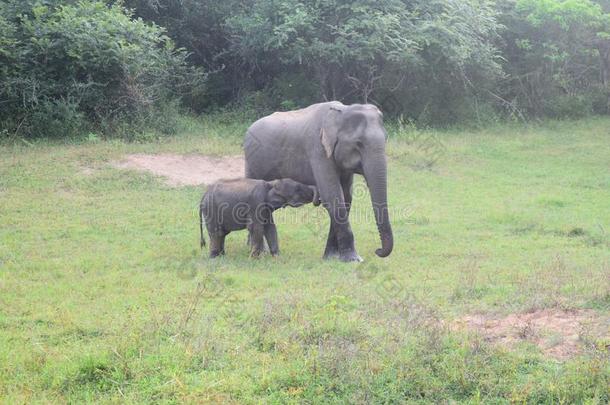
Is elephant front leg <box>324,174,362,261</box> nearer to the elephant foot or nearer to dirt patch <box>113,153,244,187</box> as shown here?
the elephant foot

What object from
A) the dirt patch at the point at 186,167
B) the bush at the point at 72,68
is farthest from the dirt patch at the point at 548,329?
the bush at the point at 72,68

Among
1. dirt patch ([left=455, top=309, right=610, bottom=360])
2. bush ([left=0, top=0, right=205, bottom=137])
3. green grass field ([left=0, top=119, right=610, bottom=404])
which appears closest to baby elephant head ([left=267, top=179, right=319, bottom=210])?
green grass field ([left=0, top=119, right=610, bottom=404])

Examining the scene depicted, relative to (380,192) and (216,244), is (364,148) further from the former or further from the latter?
(216,244)

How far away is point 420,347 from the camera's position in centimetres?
671

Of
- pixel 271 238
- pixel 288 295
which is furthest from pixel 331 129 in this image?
pixel 288 295

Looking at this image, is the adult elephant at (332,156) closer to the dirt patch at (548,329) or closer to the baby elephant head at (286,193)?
the baby elephant head at (286,193)

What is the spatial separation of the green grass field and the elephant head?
2.34ft

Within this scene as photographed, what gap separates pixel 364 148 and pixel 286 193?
1148mm

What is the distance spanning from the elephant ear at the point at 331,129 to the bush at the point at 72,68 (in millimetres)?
9585

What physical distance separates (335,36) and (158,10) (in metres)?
5.46

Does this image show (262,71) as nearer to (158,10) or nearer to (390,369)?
(158,10)

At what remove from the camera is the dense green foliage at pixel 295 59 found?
741 inches

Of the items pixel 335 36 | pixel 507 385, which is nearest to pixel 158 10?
pixel 335 36

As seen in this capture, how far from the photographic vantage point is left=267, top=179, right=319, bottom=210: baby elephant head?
10461 mm
